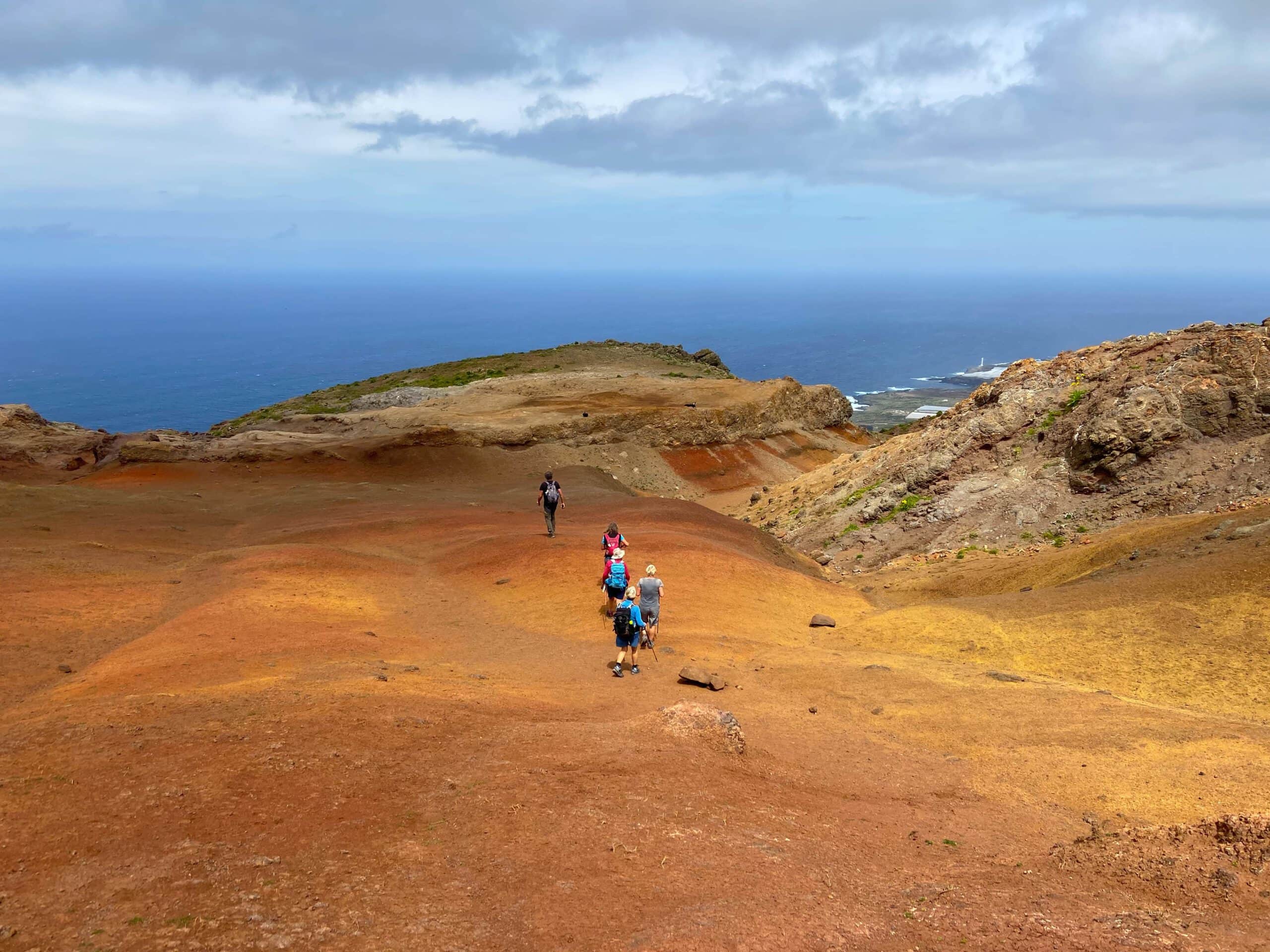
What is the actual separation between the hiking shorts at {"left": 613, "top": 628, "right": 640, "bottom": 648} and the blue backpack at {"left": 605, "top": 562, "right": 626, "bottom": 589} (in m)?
1.52

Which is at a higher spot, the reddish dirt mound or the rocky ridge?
the rocky ridge

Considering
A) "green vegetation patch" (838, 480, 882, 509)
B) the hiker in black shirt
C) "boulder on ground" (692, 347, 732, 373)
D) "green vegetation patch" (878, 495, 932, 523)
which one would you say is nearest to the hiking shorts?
the hiker in black shirt

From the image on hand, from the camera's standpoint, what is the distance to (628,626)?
12.4 meters

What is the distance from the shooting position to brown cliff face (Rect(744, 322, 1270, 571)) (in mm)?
21234

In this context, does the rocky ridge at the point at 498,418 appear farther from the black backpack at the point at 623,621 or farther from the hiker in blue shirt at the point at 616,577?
the black backpack at the point at 623,621

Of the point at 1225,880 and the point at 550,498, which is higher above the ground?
the point at 550,498

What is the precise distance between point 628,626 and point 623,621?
0.11 metres

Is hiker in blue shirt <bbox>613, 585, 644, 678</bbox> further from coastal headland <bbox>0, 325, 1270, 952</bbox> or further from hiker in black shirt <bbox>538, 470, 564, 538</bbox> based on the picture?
hiker in black shirt <bbox>538, 470, 564, 538</bbox>

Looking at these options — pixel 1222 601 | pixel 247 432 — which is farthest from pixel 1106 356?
pixel 247 432

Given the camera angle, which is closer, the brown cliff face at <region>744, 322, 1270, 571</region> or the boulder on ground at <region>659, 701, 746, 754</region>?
the boulder on ground at <region>659, 701, 746, 754</region>

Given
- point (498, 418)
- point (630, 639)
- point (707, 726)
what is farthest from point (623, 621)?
point (498, 418)

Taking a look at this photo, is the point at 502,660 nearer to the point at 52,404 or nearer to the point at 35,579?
the point at 35,579

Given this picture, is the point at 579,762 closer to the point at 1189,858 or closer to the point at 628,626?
the point at 628,626

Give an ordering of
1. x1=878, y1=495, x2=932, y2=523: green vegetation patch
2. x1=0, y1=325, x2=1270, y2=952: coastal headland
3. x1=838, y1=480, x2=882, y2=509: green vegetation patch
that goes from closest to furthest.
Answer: x1=0, y1=325, x2=1270, y2=952: coastal headland → x1=878, y1=495, x2=932, y2=523: green vegetation patch → x1=838, y1=480, x2=882, y2=509: green vegetation patch
